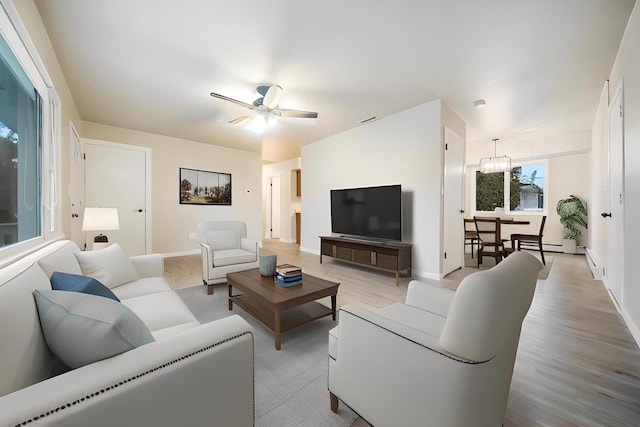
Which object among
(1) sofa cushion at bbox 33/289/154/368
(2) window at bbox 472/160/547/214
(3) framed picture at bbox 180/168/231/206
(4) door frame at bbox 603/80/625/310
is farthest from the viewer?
(2) window at bbox 472/160/547/214

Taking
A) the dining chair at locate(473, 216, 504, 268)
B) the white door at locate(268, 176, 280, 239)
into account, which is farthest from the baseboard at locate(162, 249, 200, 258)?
the dining chair at locate(473, 216, 504, 268)

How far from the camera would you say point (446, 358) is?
854mm

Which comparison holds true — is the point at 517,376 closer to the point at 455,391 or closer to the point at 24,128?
the point at 455,391

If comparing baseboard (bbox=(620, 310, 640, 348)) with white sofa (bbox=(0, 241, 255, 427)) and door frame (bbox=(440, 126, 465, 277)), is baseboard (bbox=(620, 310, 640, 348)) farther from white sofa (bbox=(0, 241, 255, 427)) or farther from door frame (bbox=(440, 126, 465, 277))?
white sofa (bbox=(0, 241, 255, 427))

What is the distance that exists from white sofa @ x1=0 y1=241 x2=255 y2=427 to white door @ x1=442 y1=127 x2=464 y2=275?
342 cm

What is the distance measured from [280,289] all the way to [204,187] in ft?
14.6

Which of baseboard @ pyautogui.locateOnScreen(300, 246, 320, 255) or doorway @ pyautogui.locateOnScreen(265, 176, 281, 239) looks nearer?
baseboard @ pyautogui.locateOnScreen(300, 246, 320, 255)

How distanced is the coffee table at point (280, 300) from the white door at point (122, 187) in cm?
339

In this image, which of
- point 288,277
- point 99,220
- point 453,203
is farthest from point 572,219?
point 99,220

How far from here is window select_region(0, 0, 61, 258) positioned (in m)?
1.54

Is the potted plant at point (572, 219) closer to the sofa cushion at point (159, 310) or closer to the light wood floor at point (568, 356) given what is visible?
the light wood floor at point (568, 356)

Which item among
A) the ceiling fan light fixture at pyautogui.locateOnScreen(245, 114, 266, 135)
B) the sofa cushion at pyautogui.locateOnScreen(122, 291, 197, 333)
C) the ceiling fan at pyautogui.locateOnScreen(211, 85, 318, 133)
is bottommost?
the sofa cushion at pyautogui.locateOnScreen(122, 291, 197, 333)

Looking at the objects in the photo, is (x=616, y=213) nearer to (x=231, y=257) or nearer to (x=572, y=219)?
(x=572, y=219)

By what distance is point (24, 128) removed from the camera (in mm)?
1899
